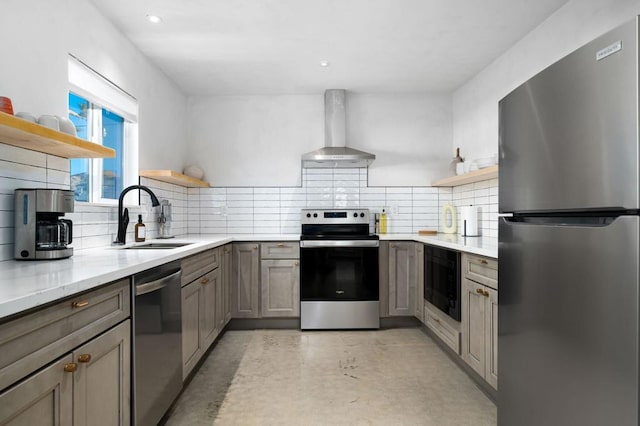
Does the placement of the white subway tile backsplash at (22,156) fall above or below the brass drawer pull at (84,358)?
above

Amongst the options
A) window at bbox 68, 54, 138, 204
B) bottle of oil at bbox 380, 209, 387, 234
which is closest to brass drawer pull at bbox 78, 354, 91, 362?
window at bbox 68, 54, 138, 204

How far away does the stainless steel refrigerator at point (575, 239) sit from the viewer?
3.06 ft

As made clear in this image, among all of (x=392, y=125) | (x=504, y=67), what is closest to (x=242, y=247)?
(x=392, y=125)

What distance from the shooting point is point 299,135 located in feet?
14.2

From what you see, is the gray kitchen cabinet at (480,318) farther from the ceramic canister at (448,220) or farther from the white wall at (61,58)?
the white wall at (61,58)

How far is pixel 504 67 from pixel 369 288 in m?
2.28

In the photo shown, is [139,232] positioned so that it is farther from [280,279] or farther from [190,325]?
[280,279]

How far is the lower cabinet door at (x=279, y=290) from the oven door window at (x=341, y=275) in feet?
0.36

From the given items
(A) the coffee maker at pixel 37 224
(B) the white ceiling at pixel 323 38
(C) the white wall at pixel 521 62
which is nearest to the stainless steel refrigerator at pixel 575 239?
(C) the white wall at pixel 521 62

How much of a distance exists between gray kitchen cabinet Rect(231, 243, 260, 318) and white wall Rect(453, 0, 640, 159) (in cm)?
241

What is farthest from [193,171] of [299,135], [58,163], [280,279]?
[58,163]

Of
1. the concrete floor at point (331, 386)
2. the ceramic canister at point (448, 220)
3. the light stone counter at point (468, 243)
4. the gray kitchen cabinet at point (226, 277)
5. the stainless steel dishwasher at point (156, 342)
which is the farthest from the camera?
the ceramic canister at point (448, 220)

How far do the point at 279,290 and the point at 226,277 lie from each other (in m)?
0.55

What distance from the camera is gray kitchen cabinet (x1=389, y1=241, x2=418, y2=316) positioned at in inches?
147
